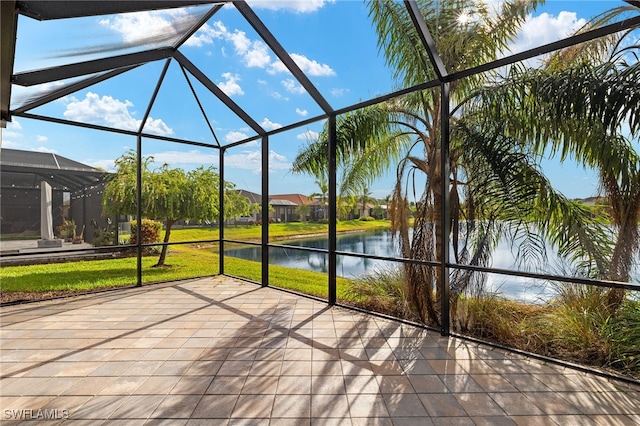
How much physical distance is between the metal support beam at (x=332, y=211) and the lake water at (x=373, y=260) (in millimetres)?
111

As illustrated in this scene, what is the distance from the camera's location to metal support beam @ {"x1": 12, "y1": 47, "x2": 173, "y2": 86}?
130 inches

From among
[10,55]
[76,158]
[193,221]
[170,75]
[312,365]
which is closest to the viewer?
[10,55]

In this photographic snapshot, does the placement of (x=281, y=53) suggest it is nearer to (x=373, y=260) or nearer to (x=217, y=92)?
(x=217, y=92)

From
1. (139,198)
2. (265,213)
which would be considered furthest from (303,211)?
(139,198)

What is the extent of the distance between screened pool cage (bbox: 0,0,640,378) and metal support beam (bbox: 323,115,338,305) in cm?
2

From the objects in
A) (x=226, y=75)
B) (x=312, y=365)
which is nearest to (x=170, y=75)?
(x=226, y=75)

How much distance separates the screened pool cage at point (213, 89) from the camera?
8.67 feet

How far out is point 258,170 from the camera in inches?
235

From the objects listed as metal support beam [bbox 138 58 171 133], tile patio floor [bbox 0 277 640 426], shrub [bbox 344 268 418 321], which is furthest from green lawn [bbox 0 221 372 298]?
metal support beam [bbox 138 58 171 133]

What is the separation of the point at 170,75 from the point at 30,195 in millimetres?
3696

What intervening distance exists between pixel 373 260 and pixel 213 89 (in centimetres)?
382

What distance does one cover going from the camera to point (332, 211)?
4617 mm

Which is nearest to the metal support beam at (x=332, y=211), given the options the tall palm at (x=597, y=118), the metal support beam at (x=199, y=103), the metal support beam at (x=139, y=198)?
the tall palm at (x=597, y=118)

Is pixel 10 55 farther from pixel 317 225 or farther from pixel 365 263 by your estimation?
pixel 365 263
